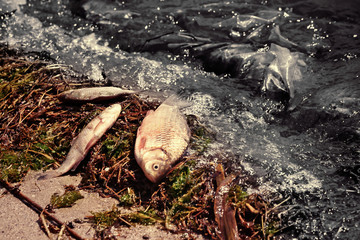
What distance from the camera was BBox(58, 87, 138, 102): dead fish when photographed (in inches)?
199

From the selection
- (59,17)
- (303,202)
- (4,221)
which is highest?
(59,17)

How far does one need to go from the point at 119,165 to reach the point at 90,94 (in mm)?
1320

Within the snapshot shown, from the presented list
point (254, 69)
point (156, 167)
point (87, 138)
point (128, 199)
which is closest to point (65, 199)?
point (128, 199)

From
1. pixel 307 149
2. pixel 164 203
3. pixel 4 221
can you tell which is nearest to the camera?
pixel 4 221

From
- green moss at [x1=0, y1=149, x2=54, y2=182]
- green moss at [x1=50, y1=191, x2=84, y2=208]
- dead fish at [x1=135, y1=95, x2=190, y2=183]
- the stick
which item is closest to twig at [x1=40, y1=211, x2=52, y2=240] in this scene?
the stick

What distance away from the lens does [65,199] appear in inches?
153

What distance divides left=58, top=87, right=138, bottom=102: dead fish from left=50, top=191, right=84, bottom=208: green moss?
5.18ft

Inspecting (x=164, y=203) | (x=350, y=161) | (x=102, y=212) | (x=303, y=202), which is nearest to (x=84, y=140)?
(x=102, y=212)

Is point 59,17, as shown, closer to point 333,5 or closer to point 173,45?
point 173,45

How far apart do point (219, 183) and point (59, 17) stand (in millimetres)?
5535

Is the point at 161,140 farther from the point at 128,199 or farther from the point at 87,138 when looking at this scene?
the point at 87,138

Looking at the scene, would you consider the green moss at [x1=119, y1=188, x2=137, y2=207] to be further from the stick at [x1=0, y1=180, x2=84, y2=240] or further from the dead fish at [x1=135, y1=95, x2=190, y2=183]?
the stick at [x1=0, y1=180, x2=84, y2=240]

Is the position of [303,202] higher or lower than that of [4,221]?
lower

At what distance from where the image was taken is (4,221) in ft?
11.9
